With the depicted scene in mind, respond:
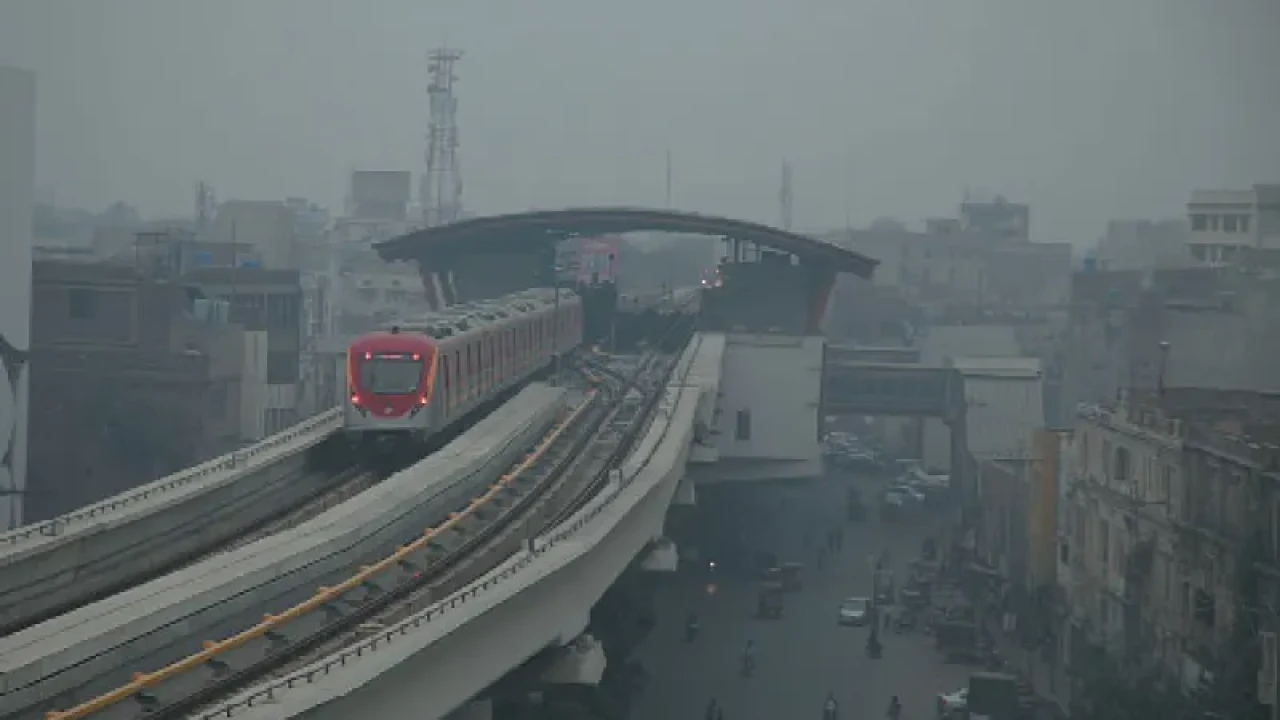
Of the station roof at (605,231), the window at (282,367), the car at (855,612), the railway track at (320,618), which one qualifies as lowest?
the car at (855,612)

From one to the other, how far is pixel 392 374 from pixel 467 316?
303 cm

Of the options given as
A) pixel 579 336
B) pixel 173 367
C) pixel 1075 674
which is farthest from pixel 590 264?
pixel 1075 674

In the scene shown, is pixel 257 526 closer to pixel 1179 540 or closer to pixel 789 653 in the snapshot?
pixel 1179 540

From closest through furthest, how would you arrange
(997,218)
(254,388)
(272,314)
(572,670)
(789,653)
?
A: (572,670)
(789,653)
(254,388)
(272,314)
(997,218)

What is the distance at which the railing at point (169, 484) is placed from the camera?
9.63m

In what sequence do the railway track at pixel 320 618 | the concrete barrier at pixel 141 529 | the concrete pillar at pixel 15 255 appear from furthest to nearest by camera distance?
the concrete pillar at pixel 15 255 → the concrete barrier at pixel 141 529 → the railway track at pixel 320 618

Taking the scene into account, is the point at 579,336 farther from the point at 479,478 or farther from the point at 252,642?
the point at 252,642

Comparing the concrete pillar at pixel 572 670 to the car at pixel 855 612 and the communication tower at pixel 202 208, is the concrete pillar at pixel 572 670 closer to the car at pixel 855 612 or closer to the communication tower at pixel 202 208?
the car at pixel 855 612

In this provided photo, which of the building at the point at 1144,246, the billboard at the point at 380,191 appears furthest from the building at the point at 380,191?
the building at the point at 1144,246

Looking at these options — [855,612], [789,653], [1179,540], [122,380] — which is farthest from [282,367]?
[1179,540]

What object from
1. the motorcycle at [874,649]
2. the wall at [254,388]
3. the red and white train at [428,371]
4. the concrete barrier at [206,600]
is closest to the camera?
the concrete barrier at [206,600]

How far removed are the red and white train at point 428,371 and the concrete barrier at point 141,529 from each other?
642mm

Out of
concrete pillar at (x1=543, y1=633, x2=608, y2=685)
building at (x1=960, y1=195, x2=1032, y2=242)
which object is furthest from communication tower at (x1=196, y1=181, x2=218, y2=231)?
concrete pillar at (x1=543, y1=633, x2=608, y2=685)

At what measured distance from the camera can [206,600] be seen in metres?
8.12
